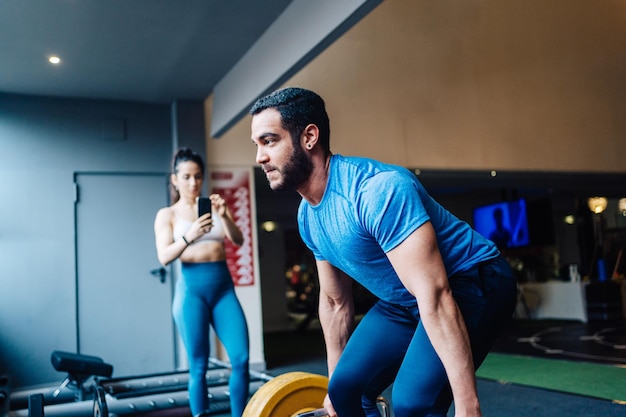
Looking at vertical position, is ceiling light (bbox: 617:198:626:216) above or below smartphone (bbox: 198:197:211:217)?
above

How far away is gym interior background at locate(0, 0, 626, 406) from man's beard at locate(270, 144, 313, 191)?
9.79ft

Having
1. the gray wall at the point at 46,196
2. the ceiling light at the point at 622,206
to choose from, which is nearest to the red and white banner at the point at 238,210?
the gray wall at the point at 46,196

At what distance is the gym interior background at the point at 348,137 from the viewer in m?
5.26

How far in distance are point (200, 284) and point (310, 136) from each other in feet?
5.64

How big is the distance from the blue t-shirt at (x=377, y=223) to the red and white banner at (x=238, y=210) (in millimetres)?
4341

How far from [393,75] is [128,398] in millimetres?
4730

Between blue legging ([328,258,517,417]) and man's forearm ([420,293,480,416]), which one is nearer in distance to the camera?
man's forearm ([420,293,480,416])

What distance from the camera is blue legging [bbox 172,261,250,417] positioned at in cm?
286

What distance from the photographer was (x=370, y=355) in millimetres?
1581

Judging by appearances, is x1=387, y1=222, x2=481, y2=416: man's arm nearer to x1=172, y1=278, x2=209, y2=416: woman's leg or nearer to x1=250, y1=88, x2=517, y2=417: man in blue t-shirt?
x1=250, y1=88, x2=517, y2=417: man in blue t-shirt

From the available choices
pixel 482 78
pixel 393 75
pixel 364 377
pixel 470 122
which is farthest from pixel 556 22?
pixel 364 377

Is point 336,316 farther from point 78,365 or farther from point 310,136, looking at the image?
point 78,365

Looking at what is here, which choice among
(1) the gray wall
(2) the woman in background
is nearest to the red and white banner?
(1) the gray wall

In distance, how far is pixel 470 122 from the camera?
23.9 ft
